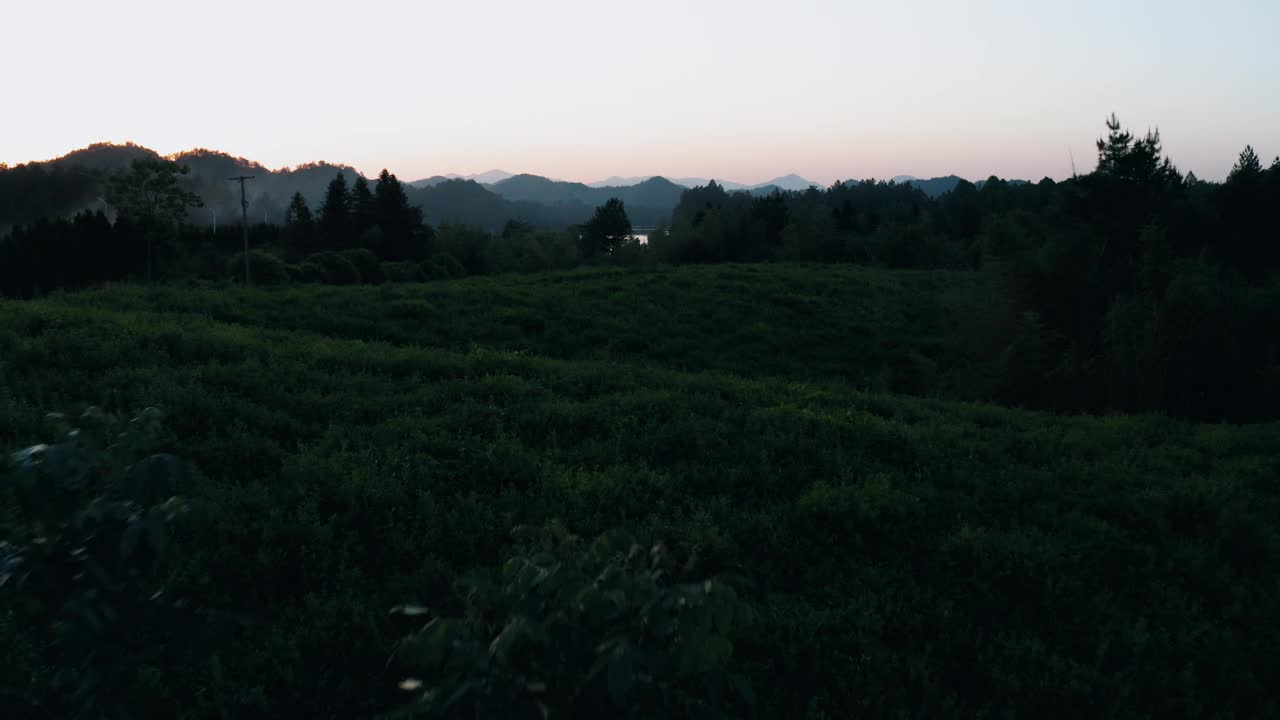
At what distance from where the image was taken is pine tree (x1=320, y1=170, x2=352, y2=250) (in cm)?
5847

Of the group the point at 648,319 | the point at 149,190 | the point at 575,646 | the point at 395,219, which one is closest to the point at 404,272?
the point at 395,219

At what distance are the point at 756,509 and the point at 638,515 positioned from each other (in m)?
1.08

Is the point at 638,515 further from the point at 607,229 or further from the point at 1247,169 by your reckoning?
the point at 607,229

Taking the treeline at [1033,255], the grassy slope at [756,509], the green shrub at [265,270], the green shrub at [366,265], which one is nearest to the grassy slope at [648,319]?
the treeline at [1033,255]

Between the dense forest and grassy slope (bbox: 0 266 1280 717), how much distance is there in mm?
32

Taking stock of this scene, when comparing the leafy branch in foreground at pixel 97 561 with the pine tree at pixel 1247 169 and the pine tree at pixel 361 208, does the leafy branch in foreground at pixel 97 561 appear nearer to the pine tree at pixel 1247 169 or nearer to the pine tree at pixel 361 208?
the pine tree at pixel 1247 169

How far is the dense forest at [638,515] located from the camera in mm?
2389

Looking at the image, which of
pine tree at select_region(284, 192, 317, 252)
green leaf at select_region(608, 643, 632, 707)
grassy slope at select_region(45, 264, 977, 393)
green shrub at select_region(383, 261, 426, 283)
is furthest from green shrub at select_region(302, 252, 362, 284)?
green leaf at select_region(608, 643, 632, 707)

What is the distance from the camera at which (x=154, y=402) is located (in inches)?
307

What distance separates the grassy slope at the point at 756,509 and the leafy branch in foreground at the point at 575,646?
2.47 meters

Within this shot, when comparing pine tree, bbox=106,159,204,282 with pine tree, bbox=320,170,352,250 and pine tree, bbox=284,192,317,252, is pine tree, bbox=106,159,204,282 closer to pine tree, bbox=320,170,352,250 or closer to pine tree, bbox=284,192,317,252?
pine tree, bbox=284,192,317,252

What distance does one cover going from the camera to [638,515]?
252 inches

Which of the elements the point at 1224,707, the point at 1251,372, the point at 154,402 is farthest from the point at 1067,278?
the point at 154,402

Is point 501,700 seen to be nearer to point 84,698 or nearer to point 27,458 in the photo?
point 84,698
